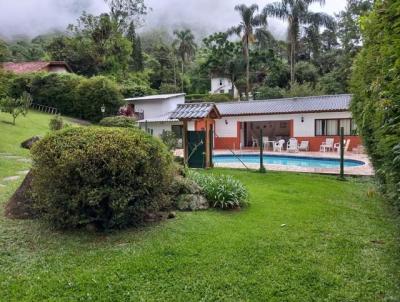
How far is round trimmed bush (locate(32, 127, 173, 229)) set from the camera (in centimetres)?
522

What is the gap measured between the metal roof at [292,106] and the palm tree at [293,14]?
10.4 metres

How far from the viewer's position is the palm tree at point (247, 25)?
36.9 metres

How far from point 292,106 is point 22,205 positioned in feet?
67.2

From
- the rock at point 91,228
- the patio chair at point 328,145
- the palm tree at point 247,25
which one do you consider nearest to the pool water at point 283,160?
the patio chair at point 328,145

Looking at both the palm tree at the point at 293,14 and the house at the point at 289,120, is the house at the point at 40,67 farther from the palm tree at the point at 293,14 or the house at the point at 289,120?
the palm tree at the point at 293,14

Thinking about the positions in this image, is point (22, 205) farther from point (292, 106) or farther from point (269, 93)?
point (269, 93)

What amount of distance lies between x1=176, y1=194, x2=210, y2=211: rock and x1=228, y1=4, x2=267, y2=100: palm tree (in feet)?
107

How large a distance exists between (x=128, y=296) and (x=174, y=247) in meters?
1.30

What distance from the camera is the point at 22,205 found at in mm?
6383

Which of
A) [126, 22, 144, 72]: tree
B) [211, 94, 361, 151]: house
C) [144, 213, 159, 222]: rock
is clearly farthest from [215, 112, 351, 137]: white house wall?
[126, 22, 144, 72]: tree

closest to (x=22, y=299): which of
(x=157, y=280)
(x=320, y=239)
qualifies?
(x=157, y=280)

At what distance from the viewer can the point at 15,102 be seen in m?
23.4

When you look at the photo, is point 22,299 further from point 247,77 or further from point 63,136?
point 247,77

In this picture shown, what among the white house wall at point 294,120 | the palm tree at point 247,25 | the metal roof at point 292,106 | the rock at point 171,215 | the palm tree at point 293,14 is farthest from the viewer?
the palm tree at point 247,25
